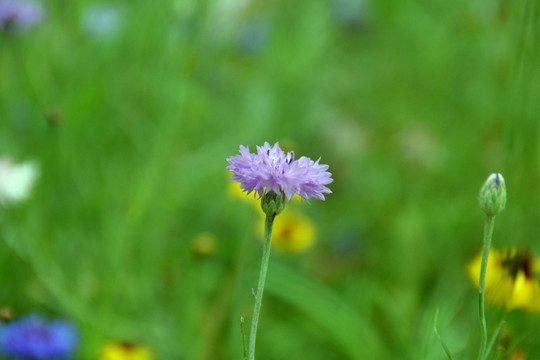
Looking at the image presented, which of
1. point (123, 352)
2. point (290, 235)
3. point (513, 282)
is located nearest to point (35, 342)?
point (123, 352)

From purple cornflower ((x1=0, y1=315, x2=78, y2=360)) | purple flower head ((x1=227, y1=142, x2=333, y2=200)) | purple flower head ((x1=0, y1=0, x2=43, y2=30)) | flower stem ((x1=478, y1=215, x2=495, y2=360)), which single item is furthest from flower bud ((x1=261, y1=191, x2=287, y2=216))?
purple flower head ((x1=0, y1=0, x2=43, y2=30))

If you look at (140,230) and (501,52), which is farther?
(501,52)

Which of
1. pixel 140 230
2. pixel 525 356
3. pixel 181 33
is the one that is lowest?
pixel 525 356

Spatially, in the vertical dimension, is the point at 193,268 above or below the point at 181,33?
below

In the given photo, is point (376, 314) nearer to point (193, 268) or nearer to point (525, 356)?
point (193, 268)

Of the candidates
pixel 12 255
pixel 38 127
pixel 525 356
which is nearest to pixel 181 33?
pixel 38 127

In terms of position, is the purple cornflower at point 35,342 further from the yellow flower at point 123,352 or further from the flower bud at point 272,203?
the flower bud at point 272,203
